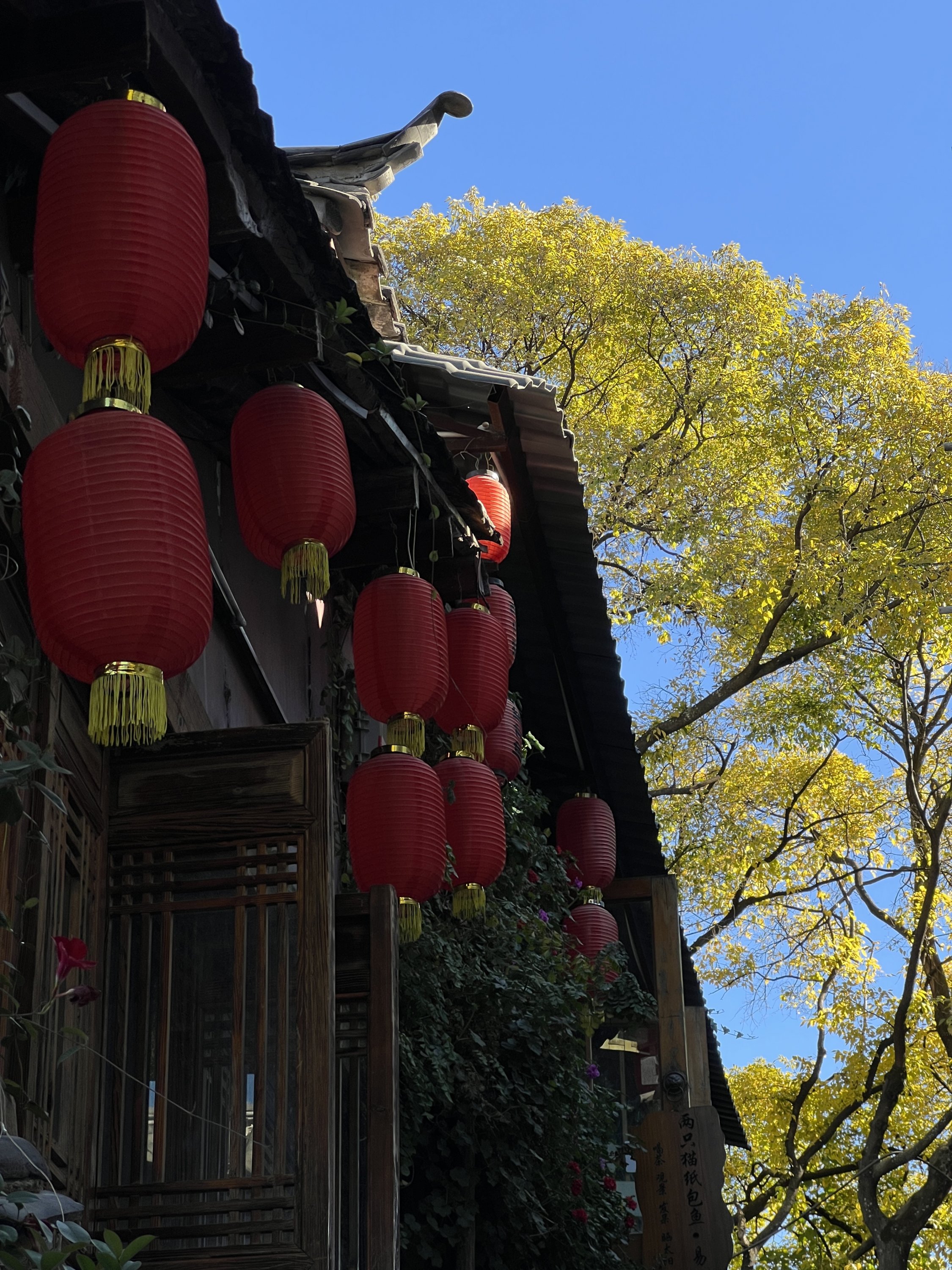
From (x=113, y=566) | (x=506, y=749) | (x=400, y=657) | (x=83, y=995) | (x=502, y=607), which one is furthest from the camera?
(x=506, y=749)

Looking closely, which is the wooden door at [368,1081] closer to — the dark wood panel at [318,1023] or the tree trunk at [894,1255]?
the dark wood panel at [318,1023]

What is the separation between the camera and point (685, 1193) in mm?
9656

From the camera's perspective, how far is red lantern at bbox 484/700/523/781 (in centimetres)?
962

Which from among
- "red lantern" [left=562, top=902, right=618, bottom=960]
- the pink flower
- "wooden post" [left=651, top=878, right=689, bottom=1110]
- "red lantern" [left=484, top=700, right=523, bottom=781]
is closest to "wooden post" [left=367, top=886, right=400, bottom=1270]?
the pink flower

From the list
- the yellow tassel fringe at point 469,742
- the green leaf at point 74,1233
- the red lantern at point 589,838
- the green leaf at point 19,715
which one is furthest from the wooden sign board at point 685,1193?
the green leaf at point 74,1233

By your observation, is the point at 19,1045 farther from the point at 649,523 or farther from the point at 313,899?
the point at 649,523

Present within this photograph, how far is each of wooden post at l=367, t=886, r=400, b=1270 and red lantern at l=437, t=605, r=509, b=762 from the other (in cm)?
234

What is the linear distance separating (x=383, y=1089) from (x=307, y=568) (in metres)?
1.85

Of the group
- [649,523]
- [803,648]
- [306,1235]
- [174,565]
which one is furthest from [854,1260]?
[174,565]

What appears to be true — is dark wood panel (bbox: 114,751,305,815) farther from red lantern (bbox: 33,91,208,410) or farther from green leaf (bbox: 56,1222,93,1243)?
green leaf (bbox: 56,1222,93,1243)

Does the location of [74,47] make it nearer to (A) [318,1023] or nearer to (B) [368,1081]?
(A) [318,1023]

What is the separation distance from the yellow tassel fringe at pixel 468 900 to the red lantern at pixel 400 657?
1158mm

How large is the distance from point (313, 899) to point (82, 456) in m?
1.59

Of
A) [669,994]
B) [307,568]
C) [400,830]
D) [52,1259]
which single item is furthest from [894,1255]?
[52,1259]
